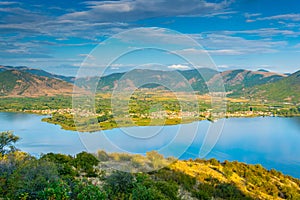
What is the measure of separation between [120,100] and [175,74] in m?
1.61

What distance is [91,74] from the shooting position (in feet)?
23.8

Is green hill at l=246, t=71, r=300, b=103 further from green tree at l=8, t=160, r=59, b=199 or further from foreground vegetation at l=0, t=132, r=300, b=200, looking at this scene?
green tree at l=8, t=160, r=59, b=199

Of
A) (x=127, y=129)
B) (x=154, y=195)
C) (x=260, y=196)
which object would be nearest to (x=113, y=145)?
(x=127, y=129)

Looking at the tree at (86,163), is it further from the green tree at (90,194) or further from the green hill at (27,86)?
the green hill at (27,86)

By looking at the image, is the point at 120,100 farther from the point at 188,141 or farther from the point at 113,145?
the point at 188,141

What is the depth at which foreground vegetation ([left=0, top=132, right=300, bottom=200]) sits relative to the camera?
7527mm

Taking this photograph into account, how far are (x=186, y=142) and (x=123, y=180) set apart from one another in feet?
8.62

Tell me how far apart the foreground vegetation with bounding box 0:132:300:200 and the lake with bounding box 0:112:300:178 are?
24.5 inches

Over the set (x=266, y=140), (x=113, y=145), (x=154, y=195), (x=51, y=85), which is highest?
(x=51, y=85)

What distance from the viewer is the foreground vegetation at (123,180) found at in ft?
24.7

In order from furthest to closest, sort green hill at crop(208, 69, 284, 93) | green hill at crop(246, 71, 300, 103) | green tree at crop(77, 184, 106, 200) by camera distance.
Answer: green hill at crop(208, 69, 284, 93), green hill at crop(246, 71, 300, 103), green tree at crop(77, 184, 106, 200)

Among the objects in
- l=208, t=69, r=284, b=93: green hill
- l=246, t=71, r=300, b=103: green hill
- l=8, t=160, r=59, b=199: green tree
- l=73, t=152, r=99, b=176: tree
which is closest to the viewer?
l=8, t=160, r=59, b=199: green tree

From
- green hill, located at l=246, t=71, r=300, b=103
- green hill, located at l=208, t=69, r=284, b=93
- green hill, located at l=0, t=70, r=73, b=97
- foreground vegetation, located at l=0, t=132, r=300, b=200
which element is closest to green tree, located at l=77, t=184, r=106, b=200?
foreground vegetation, located at l=0, t=132, r=300, b=200

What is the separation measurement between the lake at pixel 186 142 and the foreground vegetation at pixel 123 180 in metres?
0.62
